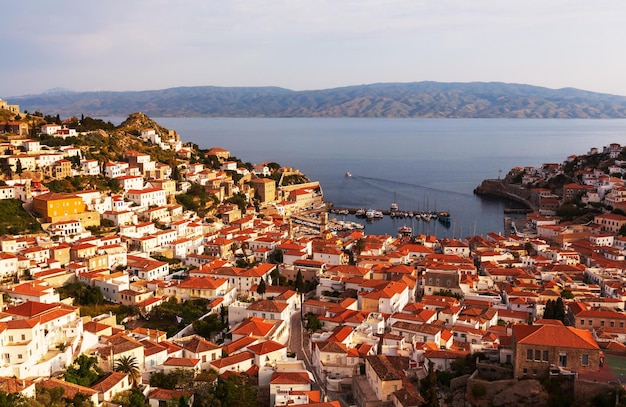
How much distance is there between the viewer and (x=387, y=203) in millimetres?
53250

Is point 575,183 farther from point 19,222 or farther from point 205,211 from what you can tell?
point 19,222

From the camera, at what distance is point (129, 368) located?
578 inches

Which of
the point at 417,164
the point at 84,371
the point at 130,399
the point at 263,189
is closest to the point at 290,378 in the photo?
the point at 130,399

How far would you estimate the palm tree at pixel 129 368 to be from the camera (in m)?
14.7

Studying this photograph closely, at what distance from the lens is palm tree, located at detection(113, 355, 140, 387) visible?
14.7 m

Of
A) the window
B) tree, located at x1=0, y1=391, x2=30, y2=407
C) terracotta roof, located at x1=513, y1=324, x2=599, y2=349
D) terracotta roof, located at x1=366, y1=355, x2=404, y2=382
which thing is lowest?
terracotta roof, located at x1=366, y1=355, x2=404, y2=382

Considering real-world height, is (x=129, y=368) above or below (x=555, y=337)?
below

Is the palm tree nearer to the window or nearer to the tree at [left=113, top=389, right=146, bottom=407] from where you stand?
the tree at [left=113, top=389, right=146, bottom=407]

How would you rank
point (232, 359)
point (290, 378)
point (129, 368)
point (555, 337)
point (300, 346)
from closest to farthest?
point (555, 337) < point (129, 368) < point (290, 378) < point (232, 359) < point (300, 346)

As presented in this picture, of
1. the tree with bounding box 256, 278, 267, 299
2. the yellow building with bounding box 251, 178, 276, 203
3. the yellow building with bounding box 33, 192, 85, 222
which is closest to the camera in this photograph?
the tree with bounding box 256, 278, 267, 299

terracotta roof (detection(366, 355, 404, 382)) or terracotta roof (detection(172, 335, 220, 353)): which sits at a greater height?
terracotta roof (detection(366, 355, 404, 382))

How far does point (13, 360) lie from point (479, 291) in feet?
53.8

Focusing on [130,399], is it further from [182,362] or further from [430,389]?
[430,389]

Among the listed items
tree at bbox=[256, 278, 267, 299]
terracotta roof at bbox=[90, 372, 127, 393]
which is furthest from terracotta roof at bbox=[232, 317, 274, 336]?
terracotta roof at bbox=[90, 372, 127, 393]
